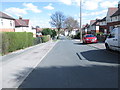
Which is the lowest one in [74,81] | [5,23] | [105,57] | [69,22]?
[74,81]

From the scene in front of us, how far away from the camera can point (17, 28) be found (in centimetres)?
5353

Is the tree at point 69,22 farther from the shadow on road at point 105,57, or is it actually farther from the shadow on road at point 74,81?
the shadow on road at point 74,81

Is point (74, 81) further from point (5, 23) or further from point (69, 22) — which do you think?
point (69, 22)

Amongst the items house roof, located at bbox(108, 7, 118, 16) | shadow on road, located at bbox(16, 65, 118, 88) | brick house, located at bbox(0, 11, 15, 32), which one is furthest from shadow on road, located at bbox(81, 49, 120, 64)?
house roof, located at bbox(108, 7, 118, 16)

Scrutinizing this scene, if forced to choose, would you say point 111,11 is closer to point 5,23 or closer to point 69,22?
point 5,23

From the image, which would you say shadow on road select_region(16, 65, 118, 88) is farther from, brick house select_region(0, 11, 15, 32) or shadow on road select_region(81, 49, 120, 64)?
brick house select_region(0, 11, 15, 32)

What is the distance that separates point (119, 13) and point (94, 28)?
41.0 meters

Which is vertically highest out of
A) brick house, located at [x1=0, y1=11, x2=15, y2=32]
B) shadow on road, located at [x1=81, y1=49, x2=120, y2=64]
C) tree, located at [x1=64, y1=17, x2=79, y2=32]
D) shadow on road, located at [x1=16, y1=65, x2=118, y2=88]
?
tree, located at [x1=64, y1=17, x2=79, y2=32]

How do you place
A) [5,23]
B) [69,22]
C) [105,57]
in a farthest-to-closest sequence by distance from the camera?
[69,22] → [5,23] → [105,57]

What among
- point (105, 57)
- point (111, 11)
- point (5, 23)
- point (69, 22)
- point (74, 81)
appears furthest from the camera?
point (69, 22)

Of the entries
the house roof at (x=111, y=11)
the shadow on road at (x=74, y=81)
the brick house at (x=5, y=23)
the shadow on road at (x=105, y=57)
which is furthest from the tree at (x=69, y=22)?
the shadow on road at (x=74, y=81)

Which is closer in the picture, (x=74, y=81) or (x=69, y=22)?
(x=74, y=81)

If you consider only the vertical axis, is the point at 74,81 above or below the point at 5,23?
below

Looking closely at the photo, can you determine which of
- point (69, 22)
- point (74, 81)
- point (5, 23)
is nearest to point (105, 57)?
point (74, 81)
